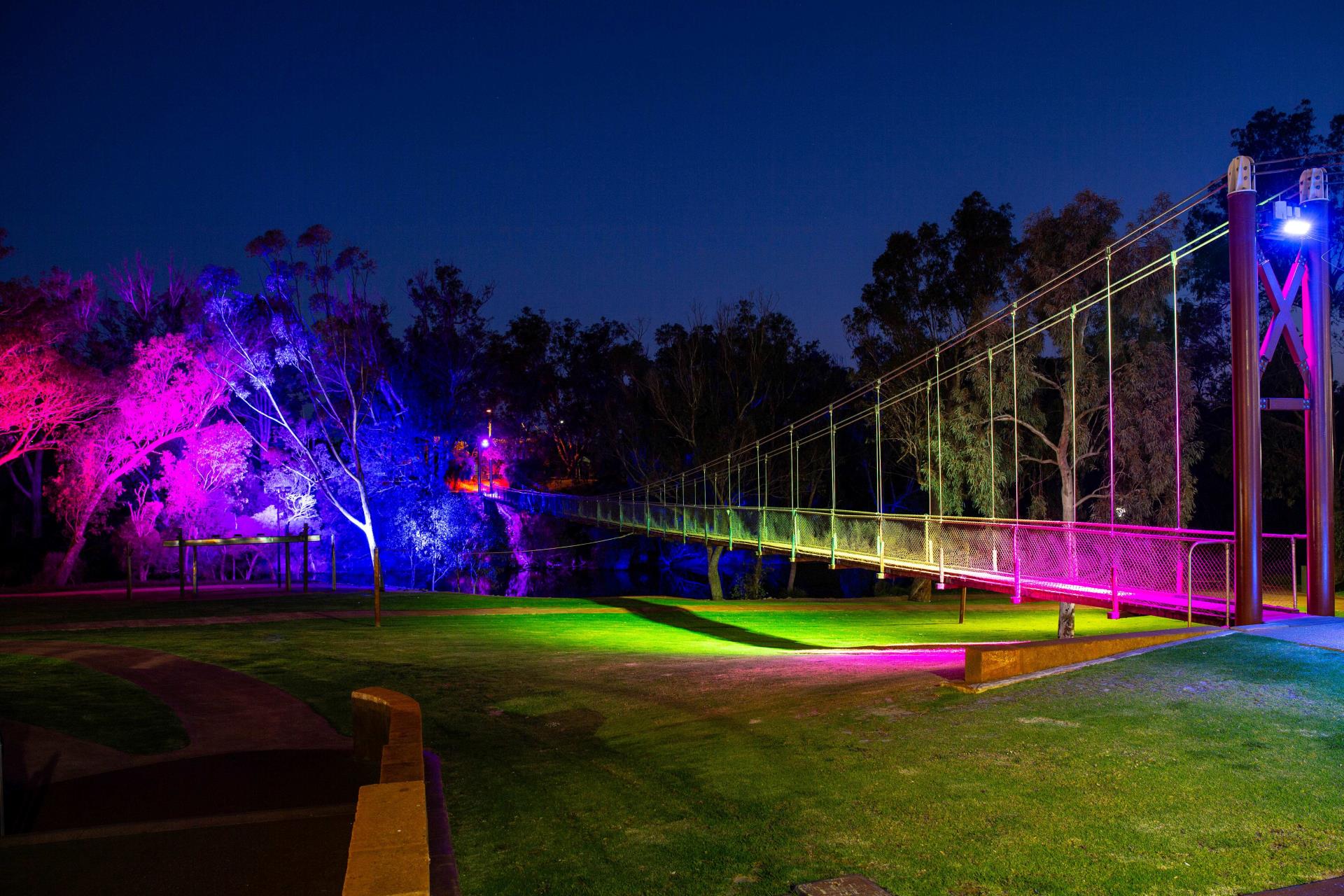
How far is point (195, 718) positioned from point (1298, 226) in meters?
12.3

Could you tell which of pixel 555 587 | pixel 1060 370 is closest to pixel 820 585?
pixel 555 587

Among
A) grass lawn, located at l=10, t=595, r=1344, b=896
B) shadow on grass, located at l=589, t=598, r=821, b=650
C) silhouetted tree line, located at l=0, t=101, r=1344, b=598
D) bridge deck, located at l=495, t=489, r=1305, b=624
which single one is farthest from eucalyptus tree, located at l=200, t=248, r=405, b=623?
grass lawn, located at l=10, t=595, r=1344, b=896

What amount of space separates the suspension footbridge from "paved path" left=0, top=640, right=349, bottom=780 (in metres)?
8.95

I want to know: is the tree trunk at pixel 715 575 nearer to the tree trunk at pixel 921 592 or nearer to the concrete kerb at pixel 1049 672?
the tree trunk at pixel 921 592

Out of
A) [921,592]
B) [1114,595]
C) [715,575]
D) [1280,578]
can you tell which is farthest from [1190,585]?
[715,575]

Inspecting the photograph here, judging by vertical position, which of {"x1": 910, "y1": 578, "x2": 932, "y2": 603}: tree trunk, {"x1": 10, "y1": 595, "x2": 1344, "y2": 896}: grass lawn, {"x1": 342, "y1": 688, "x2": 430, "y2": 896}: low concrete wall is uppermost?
{"x1": 342, "y1": 688, "x2": 430, "y2": 896}: low concrete wall

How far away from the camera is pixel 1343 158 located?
86.4ft

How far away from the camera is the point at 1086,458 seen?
23984mm

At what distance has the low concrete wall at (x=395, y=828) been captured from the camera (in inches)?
134

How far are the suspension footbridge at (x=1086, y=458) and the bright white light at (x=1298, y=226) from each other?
0.05 ft

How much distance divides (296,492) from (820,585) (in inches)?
862

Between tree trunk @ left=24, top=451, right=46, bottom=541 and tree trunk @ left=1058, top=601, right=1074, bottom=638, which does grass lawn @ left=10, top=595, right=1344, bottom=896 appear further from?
tree trunk @ left=24, top=451, right=46, bottom=541

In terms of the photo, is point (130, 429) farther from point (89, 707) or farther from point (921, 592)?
point (921, 592)

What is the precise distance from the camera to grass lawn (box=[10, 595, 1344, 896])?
4.36 metres
